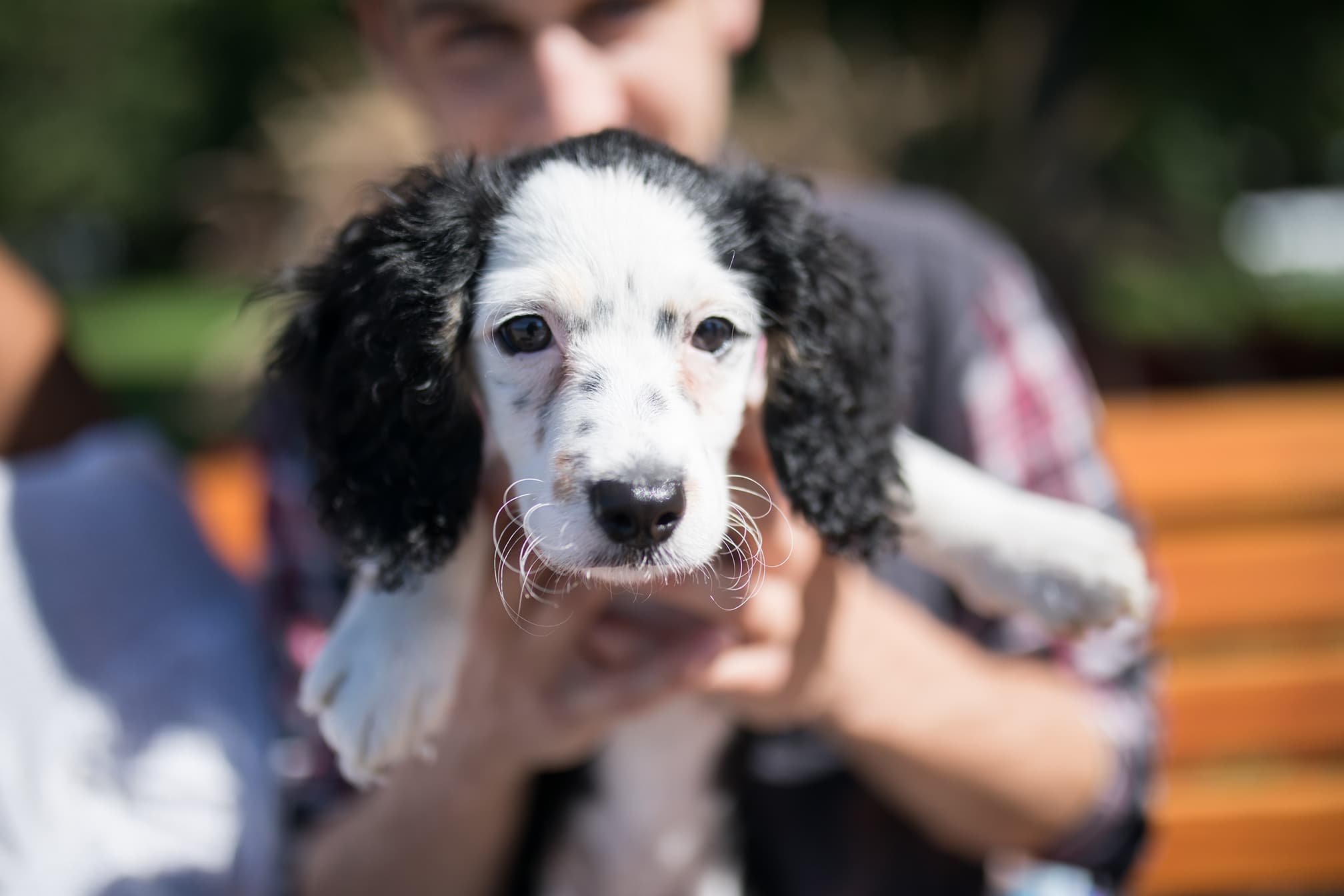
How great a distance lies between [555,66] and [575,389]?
0.59m

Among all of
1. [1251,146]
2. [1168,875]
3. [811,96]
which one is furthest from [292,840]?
[1251,146]

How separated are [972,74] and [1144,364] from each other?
182 centimetres

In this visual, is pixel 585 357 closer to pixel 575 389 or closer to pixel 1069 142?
pixel 575 389

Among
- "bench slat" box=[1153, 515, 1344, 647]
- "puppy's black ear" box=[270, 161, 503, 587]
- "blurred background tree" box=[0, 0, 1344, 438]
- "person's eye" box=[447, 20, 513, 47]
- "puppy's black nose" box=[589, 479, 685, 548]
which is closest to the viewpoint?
"puppy's black nose" box=[589, 479, 685, 548]

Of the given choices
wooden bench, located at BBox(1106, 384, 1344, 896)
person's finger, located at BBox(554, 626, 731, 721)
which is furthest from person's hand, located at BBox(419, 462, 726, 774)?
wooden bench, located at BBox(1106, 384, 1344, 896)

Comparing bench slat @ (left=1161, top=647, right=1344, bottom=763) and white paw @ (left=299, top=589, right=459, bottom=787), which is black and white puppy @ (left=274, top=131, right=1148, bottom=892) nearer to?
white paw @ (left=299, top=589, right=459, bottom=787)

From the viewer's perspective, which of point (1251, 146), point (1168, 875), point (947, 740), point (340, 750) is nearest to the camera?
point (340, 750)

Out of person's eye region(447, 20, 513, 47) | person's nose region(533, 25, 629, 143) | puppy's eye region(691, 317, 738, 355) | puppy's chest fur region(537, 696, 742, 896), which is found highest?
person's eye region(447, 20, 513, 47)

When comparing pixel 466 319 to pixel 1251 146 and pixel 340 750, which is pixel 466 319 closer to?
pixel 340 750

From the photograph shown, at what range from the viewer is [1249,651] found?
2764 mm

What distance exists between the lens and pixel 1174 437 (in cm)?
283

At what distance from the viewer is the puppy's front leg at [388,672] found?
1.30m

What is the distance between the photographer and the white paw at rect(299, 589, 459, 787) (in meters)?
1.30

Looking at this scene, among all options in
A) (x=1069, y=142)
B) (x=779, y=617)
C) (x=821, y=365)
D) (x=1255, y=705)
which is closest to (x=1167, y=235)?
(x=1069, y=142)
